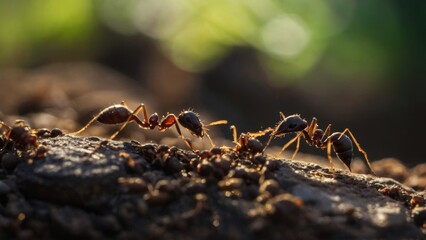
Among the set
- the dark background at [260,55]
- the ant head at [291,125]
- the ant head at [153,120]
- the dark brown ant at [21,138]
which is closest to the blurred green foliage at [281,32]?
the dark background at [260,55]

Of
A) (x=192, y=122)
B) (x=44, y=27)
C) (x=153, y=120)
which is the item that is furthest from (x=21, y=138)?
(x=44, y=27)

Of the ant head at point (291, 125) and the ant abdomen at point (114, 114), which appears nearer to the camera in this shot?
the ant abdomen at point (114, 114)

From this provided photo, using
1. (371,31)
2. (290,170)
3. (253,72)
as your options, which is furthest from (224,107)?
(290,170)

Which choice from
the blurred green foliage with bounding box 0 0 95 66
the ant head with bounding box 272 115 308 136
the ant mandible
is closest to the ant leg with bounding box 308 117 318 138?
the ant head with bounding box 272 115 308 136

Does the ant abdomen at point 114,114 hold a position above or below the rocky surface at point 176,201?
above

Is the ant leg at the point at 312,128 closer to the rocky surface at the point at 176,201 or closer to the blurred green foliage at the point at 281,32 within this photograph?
the rocky surface at the point at 176,201

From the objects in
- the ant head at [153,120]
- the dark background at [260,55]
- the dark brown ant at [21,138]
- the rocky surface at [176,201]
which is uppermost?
the dark background at [260,55]

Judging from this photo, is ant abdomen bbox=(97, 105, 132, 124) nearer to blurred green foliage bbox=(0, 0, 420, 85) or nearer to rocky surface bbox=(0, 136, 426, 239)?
rocky surface bbox=(0, 136, 426, 239)
